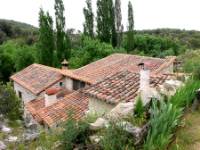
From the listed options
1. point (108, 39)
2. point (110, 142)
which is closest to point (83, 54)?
point (108, 39)

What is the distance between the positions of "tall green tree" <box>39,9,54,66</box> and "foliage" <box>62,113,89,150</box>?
23812mm

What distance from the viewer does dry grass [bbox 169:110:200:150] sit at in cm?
469

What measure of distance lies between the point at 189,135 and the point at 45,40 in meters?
24.2

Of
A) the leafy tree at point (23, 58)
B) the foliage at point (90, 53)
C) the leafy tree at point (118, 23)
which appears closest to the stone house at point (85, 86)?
the foliage at point (90, 53)

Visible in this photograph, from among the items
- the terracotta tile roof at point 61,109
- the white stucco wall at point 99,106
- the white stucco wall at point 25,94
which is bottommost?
the white stucco wall at point 25,94

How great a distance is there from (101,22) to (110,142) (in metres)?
29.6

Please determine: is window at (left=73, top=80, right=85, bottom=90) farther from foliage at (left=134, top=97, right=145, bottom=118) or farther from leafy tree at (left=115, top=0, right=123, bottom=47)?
leafy tree at (left=115, top=0, right=123, bottom=47)

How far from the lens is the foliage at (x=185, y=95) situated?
541cm

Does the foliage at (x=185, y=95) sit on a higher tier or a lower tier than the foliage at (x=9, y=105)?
higher

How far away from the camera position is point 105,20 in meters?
32.8

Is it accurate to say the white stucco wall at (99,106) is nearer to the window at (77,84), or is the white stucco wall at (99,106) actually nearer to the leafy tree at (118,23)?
the window at (77,84)

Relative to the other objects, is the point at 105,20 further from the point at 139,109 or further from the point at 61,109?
the point at 139,109

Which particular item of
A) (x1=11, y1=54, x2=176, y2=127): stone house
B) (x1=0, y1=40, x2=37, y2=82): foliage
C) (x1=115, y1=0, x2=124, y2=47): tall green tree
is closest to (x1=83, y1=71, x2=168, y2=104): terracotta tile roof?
(x1=11, y1=54, x2=176, y2=127): stone house

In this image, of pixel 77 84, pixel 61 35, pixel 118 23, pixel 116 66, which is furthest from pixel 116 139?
pixel 118 23
